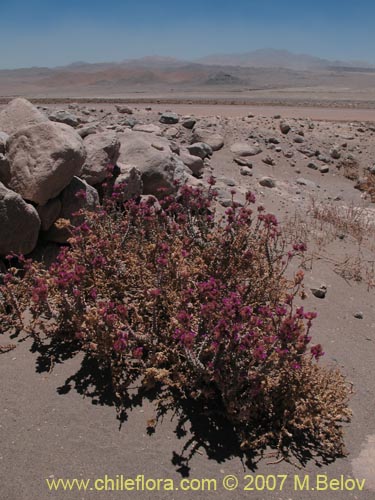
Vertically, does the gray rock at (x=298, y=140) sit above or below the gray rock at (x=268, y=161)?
above

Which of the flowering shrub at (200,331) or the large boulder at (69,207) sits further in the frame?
the large boulder at (69,207)

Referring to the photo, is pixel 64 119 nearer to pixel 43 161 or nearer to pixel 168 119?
pixel 168 119

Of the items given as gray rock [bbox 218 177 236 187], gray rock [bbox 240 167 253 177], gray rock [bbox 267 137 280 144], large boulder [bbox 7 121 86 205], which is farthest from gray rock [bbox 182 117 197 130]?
large boulder [bbox 7 121 86 205]

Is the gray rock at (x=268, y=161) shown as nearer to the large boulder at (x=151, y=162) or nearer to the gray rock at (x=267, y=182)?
the gray rock at (x=267, y=182)

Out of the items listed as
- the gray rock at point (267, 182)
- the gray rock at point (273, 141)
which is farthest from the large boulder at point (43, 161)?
the gray rock at point (273, 141)

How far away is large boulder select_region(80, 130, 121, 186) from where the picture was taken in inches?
252

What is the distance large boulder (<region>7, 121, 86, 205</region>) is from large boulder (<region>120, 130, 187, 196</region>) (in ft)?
6.43

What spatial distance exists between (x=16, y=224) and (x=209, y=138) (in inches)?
329

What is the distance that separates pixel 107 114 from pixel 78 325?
11017 millimetres

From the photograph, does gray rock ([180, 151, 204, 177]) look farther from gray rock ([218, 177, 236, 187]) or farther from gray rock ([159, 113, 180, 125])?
gray rock ([159, 113, 180, 125])

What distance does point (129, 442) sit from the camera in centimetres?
340

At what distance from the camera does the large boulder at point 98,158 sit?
640 centimetres

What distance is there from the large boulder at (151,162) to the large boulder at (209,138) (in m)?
4.50

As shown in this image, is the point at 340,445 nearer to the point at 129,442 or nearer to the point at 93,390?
the point at 129,442
